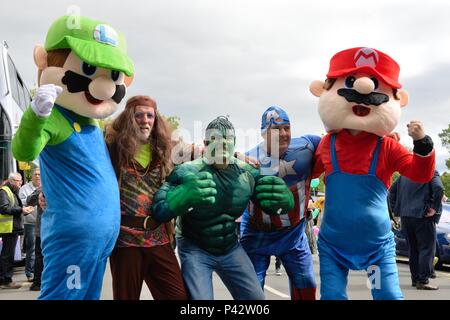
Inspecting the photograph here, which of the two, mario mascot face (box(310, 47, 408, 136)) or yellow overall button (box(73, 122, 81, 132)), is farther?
mario mascot face (box(310, 47, 408, 136))

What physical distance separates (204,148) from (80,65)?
3.34 feet

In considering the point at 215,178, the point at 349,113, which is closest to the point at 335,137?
the point at 349,113

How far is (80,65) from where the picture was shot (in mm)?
3605

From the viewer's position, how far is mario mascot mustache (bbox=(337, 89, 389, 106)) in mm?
3838

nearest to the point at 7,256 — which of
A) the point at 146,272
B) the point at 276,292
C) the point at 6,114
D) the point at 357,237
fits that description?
the point at 6,114

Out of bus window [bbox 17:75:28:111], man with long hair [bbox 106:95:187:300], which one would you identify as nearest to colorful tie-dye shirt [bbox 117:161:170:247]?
man with long hair [bbox 106:95:187:300]

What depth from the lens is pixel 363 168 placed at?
3.87 metres

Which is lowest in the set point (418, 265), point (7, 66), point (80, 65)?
point (418, 265)

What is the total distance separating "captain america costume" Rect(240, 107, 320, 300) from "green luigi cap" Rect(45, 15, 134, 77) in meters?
1.31

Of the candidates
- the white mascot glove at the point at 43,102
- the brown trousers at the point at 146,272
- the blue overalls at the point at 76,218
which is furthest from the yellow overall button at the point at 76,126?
the brown trousers at the point at 146,272

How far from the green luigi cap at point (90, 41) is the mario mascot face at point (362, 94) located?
142cm

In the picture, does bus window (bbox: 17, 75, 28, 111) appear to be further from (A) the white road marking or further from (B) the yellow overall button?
(B) the yellow overall button
